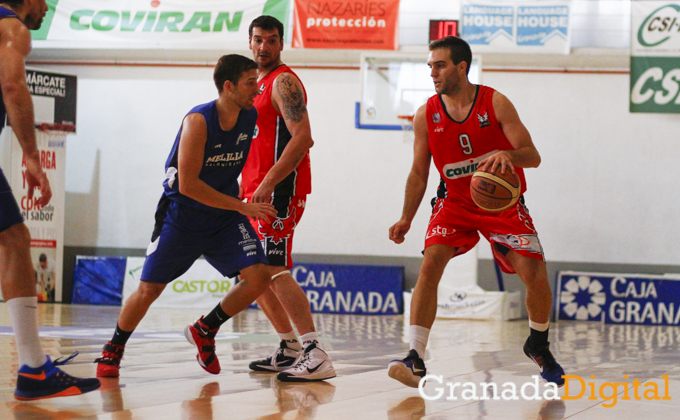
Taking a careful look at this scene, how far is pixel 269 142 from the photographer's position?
4289mm

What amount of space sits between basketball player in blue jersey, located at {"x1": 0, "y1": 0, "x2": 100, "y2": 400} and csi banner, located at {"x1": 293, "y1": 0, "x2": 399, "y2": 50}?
28.2 ft

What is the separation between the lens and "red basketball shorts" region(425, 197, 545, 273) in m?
3.88

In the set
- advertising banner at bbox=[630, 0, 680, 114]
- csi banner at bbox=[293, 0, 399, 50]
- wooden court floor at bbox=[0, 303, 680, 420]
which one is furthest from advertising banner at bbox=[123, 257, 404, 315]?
advertising banner at bbox=[630, 0, 680, 114]

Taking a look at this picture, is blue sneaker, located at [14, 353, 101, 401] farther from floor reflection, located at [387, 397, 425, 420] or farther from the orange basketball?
the orange basketball

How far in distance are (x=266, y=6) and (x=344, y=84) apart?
6.74 feet

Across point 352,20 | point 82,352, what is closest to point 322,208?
point 352,20

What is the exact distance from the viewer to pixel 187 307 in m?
12.0

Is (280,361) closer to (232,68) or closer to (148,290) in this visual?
(148,290)

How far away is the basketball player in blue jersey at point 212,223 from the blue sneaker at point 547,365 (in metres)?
1.45

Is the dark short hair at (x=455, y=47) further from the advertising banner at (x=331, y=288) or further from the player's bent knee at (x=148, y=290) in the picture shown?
the advertising banner at (x=331, y=288)

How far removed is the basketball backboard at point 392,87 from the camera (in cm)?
1067

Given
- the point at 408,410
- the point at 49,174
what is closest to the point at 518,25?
the point at 49,174

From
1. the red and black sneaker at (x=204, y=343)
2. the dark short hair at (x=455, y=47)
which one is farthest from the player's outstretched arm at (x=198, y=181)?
the dark short hair at (x=455, y=47)

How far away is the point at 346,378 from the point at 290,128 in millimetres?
1400
